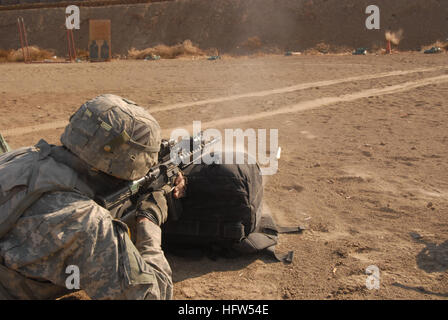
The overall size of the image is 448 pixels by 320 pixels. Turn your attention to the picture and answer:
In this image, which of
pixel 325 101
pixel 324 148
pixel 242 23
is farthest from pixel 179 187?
pixel 242 23

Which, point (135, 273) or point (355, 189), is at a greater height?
point (135, 273)

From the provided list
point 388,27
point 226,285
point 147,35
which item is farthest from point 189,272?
point 147,35

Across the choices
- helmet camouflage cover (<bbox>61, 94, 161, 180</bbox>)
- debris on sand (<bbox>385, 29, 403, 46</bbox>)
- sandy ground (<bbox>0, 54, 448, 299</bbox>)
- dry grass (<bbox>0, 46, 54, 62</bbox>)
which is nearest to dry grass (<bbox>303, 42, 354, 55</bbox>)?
debris on sand (<bbox>385, 29, 403, 46</bbox>)

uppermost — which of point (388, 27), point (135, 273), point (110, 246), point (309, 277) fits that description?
point (388, 27)

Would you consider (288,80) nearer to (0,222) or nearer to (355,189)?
(355,189)

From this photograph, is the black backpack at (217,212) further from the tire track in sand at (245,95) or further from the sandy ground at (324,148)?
the tire track in sand at (245,95)

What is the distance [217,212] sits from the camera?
313cm

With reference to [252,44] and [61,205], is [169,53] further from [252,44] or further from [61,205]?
[61,205]

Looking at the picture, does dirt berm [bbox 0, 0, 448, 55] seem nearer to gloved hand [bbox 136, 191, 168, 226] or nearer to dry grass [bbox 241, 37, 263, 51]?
dry grass [bbox 241, 37, 263, 51]

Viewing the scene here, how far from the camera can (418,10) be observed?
73.3 ft

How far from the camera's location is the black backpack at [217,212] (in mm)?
3123

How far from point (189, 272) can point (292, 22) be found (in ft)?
76.0

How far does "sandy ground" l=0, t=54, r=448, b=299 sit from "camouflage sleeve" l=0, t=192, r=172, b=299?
0.92 meters
